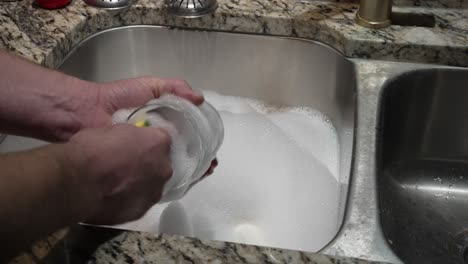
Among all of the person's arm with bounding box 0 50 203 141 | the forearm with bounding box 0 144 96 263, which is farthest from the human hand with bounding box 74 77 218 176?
Answer: the forearm with bounding box 0 144 96 263

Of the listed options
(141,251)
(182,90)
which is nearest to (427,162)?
(182,90)

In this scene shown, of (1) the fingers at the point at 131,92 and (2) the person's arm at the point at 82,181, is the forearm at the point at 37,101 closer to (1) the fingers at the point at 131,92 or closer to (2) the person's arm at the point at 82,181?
(1) the fingers at the point at 131,92

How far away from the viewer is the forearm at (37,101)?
2.24 ft

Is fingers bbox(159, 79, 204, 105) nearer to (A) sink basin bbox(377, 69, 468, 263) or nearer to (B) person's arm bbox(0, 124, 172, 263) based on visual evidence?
(B) person's arm bbox(0, 124, 172, 263)

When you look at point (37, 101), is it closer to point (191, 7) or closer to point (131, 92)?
point (131, 92)

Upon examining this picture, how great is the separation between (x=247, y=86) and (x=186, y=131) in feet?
1.44

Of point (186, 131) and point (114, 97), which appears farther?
point (114, 97)

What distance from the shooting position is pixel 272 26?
99cm

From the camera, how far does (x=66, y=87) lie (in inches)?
28.7

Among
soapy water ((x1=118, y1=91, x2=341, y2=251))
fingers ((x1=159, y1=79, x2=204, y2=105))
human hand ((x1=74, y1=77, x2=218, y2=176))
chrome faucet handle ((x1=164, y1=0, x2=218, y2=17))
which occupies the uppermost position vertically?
chrome faucet handle ((x1=164, y1=0, x2=218, y2=17))

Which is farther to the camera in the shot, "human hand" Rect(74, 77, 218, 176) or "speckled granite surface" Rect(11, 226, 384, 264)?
"human hand" Rect(74, 77, 218, 176)

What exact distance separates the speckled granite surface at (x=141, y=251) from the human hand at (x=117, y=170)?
20 mm

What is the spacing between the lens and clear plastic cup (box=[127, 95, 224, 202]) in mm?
621

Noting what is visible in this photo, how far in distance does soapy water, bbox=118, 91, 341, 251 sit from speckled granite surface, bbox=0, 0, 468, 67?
157mm
